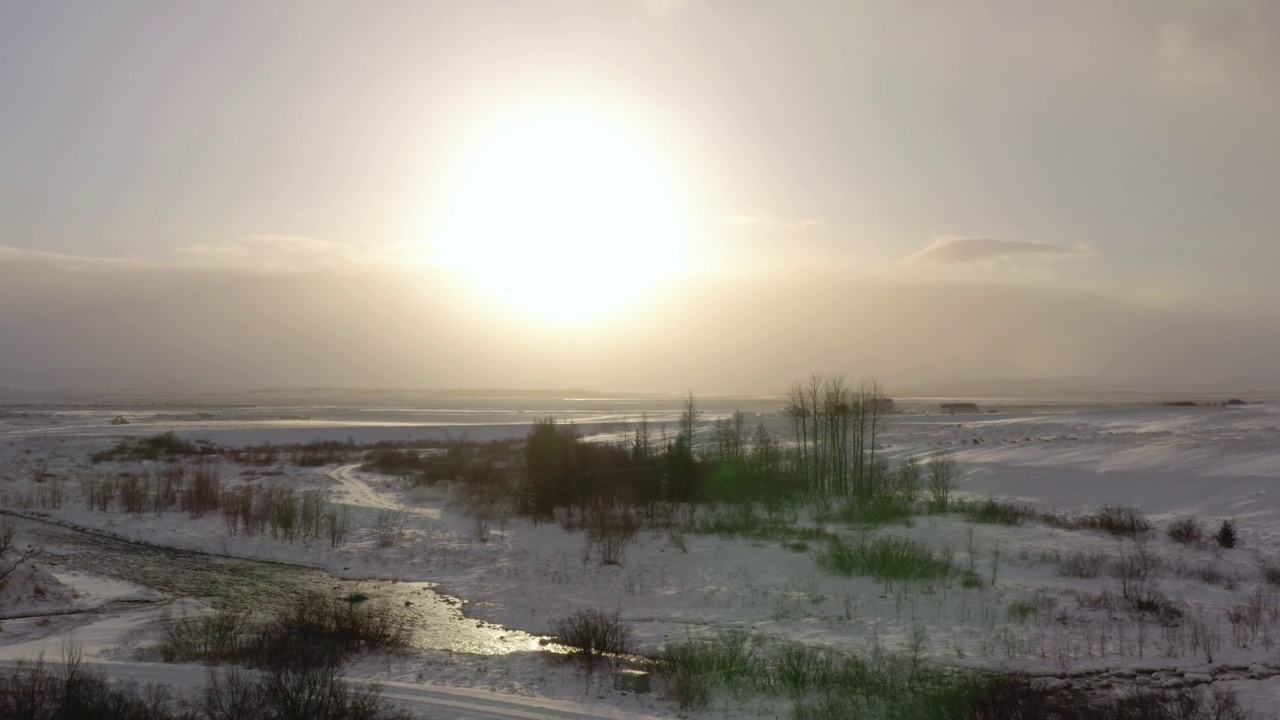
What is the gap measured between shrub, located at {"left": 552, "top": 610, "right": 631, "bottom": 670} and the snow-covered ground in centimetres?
39

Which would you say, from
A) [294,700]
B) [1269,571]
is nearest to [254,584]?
[294,700]

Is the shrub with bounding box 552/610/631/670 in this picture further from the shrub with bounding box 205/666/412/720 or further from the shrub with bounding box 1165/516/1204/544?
the shrub with bounding box 1165/516/1204/544

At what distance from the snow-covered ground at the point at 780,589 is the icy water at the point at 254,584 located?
533 mm

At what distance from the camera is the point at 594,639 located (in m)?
11.3

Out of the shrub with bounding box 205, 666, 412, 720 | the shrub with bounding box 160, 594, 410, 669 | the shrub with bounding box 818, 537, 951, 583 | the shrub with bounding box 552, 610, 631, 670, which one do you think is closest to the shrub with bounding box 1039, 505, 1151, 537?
the shrub with bounding box 818, 537, 951, 583

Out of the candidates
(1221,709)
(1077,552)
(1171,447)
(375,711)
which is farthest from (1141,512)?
(375,711)

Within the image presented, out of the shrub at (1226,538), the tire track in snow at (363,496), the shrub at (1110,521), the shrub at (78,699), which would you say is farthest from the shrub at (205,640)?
the shrub at (1226,538)

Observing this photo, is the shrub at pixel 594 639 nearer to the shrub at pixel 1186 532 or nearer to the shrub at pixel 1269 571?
the shrub at pixel 1269 571

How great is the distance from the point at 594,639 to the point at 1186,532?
59.4 ft

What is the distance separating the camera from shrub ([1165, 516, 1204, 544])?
20.8 meters

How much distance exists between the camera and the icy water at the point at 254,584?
42.3ft

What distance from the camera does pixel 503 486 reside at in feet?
104

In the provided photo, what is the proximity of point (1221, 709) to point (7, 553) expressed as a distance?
68.5 feet

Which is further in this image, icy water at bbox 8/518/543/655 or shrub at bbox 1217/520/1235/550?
shrub at bbox 1217/520/1235/550
